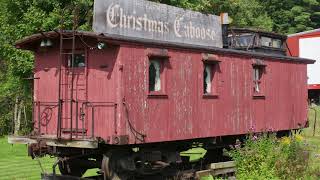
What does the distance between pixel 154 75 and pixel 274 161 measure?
323cm

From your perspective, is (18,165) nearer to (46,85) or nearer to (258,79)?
(46,85)

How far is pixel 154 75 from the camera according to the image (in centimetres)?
1180

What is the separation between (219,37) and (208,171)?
12.5 ft

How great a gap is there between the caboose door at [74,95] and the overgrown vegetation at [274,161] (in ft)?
11.5

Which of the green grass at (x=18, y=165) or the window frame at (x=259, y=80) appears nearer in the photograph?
the green grass at (x=18, y=165)

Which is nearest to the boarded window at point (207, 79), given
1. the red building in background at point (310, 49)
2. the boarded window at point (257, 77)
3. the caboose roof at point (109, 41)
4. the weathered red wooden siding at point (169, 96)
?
the weathered red wooden siding at point (169, 96)

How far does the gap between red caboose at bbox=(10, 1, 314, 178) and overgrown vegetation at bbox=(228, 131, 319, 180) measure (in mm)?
1728

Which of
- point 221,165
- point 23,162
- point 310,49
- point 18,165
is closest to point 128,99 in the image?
point 221,165

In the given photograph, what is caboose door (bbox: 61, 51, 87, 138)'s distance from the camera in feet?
36.9

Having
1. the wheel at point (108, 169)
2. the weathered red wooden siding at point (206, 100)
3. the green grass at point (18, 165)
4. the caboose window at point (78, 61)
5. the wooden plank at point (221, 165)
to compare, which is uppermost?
the caboose window at point (78, 61)

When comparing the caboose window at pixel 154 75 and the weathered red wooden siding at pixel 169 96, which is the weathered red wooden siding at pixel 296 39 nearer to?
the weathered red wooden siding at pixel 169 96

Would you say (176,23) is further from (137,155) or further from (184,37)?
(137,155)

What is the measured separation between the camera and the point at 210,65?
1366 cm

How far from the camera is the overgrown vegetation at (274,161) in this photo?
1057 centimetres
